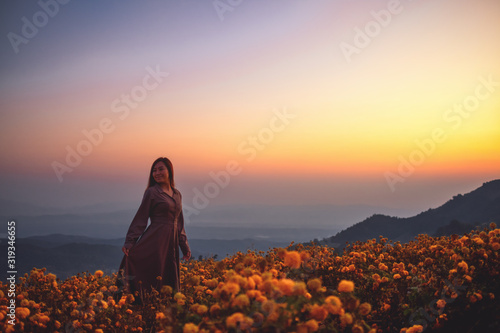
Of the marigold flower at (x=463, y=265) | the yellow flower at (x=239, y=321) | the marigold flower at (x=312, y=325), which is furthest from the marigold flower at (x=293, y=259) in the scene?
the marigold flower at (x=463, y=265)

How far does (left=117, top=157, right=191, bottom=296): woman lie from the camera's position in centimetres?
659

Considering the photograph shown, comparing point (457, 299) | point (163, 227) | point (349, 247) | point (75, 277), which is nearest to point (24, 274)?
point (75, 277)

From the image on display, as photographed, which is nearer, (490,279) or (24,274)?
(490,279)

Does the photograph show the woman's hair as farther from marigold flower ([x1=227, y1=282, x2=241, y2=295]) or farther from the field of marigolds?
marigold flower ([x1=227, y1=282, x2=241, y2=295])

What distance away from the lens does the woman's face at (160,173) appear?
22.5 feet

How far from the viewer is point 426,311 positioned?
166 inches

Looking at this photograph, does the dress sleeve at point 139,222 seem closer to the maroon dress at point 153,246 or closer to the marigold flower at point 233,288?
the maroon dress at point 153,246

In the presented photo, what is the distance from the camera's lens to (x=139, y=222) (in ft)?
22.0

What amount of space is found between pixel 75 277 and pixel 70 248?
41.9ft

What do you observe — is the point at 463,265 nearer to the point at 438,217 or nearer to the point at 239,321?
the point at 239,321

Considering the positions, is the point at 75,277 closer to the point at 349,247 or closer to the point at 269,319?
the point at 349,247

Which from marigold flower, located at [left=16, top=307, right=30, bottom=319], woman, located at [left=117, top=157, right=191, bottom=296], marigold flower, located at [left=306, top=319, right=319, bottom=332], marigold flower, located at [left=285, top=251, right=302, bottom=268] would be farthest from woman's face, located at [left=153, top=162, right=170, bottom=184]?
marigold flower, located at [left=306, top=319, right=319, bottom=332]

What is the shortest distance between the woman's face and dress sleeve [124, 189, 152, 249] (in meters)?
0.25

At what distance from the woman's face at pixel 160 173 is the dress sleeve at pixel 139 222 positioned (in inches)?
9.8
